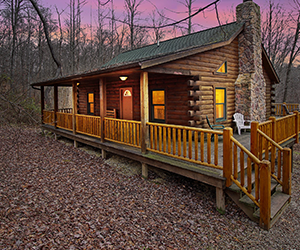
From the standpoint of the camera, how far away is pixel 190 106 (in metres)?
8.94

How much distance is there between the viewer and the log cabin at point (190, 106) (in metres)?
5.78

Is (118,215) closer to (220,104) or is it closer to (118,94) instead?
(220,104)

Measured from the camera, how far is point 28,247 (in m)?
3.82

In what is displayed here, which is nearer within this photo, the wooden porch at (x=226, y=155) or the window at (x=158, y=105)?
the wooden porch at (x=226, y=155)

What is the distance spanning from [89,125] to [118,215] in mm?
5635

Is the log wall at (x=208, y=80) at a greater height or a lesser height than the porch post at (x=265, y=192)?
greater

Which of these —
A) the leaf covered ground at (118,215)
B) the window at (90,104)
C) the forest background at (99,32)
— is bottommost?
the leaf covered ground at (118,215)

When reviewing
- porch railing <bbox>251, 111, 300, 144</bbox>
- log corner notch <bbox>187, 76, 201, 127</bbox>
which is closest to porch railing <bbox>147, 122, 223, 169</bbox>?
porch railing <bbox>251, 111, 300, 144</bbox>

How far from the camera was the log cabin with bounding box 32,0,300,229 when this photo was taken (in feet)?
19.0

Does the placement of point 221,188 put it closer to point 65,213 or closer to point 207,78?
point 65,213

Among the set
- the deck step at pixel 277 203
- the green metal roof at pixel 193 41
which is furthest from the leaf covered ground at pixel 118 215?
the green metal roof at pixel 193 41

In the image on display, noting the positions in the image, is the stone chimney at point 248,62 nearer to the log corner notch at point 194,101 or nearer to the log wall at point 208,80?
the log wall at point 208,80

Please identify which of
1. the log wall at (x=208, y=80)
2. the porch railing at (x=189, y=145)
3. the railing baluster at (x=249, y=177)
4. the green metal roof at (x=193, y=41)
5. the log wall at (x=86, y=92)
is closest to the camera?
the railing baluster at (x=249, y=177)

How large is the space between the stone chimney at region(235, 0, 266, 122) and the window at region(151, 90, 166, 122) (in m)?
3.75
